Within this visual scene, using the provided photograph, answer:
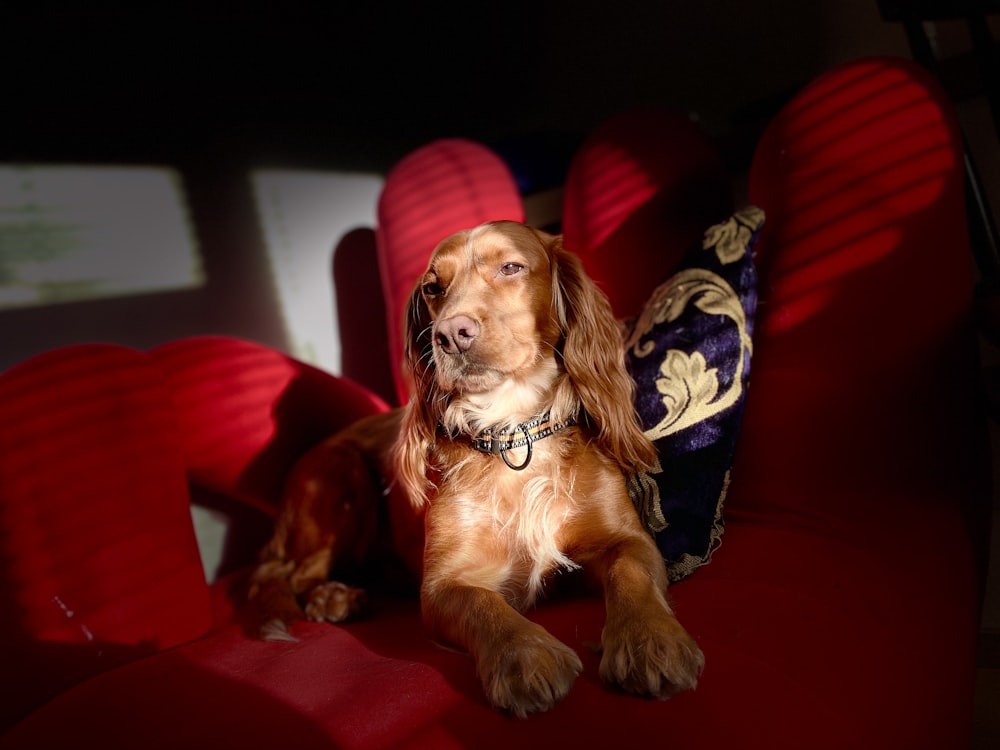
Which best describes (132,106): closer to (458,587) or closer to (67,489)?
(67,489)

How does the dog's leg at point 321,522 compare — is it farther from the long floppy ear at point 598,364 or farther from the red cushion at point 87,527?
the long floppy ear at point 598,364

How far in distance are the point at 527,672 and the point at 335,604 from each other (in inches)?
33.0

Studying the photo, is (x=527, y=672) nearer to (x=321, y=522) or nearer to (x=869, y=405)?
(x=869, y=405)

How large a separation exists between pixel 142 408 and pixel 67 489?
264 mm

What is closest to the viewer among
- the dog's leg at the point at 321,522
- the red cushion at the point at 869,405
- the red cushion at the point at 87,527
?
the red cushion at the point at 869,405

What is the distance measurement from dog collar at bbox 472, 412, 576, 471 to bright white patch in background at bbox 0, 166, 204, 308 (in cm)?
165

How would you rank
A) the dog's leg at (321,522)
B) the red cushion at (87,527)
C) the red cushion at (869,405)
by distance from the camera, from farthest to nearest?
1. the dog's leg at (321,522)
2. the red cushion at (87,527)
3. the red cushion at (869,405)

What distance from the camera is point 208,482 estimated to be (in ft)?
6.70

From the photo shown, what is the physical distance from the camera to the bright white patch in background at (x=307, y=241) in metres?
2.85

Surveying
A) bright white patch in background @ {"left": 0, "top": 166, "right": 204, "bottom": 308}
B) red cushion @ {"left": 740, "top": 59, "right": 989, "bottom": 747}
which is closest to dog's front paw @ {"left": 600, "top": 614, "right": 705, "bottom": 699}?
red cushion @ {"left": 740, "top": 59, "right": 989, "bottom": 747}

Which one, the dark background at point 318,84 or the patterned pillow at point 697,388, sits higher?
the dark background at point 318,84

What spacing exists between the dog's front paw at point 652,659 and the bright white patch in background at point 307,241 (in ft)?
7.52

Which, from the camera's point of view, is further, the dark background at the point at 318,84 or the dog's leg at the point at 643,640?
the dark background at the point at 318,84

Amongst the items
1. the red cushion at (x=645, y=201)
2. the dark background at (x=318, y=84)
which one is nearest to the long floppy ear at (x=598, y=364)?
the red cushion at (x=645, y=201)
